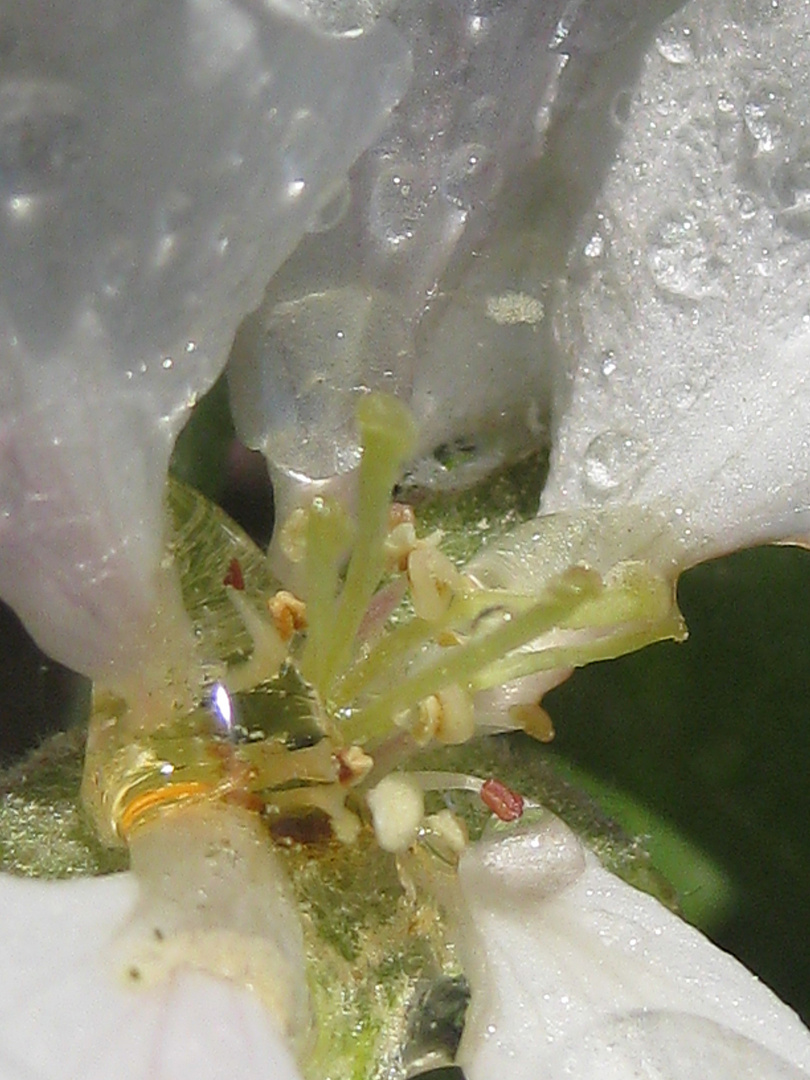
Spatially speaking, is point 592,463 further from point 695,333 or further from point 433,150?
point 433,150

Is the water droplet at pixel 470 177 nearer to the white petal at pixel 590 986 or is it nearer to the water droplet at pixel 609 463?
the water droplet at pixel 609 463

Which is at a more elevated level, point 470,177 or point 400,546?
point 470,177

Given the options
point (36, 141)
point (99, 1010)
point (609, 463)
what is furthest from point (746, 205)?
point (99, 1010)

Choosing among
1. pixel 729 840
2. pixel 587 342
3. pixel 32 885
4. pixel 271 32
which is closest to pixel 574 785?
pixel 729 840

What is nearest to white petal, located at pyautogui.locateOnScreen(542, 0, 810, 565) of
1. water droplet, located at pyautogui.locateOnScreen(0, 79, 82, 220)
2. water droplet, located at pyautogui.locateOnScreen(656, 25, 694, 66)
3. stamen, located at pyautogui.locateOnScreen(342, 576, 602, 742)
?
water droplet, located at pyautogui.locateOnScreen(656, 25, 694, 66)

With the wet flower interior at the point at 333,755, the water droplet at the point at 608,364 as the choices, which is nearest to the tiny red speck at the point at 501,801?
the wet flower interior at the point at 333,755

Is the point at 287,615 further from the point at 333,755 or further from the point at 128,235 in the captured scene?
the point at 128,235
